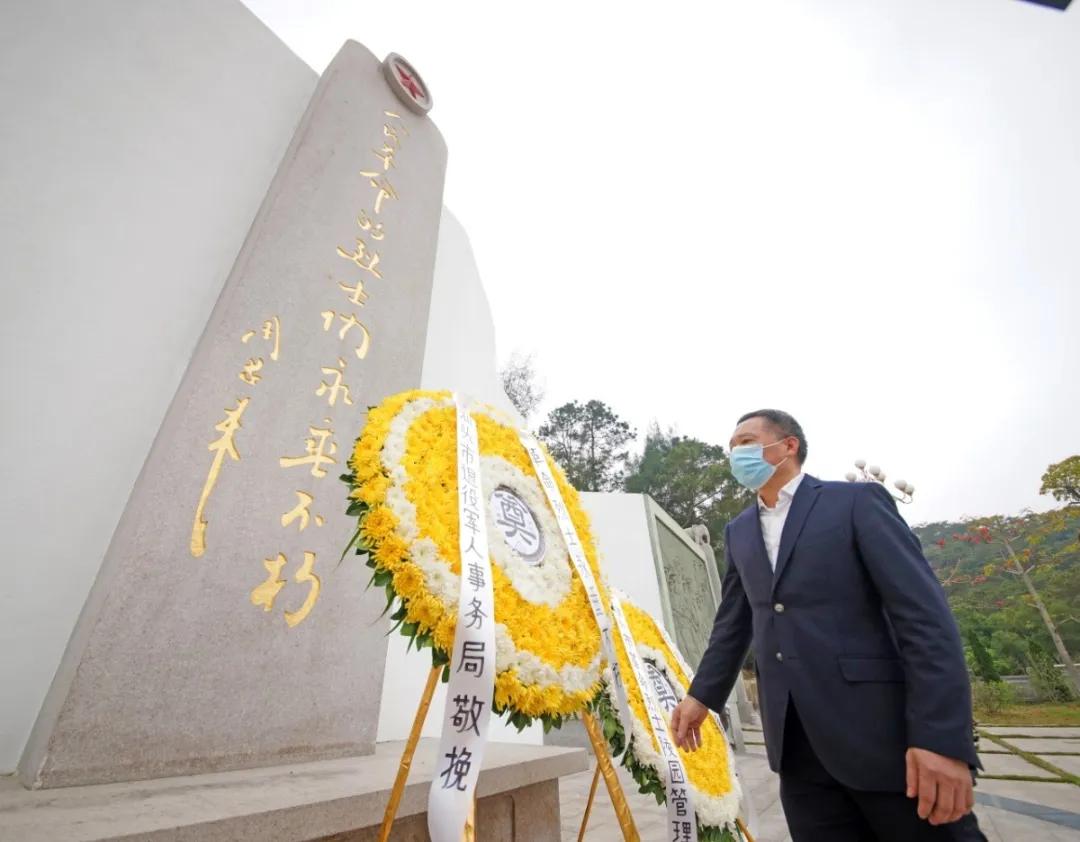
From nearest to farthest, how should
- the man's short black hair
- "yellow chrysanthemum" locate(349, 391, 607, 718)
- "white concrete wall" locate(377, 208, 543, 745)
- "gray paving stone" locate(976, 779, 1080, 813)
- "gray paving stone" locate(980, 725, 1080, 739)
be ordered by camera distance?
1. "yellow chrysanthemum" locate(349, 391, 607, 718)
2. the man's short black hair
3. "white concrete wall" locate(377, 208, 543, 745)
4. "gray paving stone" locate(976, 779, 1080, 813)
5. "gray paving stone" locate(980, 725, 1080, 739)

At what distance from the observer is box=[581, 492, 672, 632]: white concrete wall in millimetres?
6426

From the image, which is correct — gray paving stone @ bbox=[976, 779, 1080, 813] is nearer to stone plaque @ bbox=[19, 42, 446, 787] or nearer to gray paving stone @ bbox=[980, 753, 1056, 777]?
gray paving stone @ bbox=[980, 753, 1056, 777]

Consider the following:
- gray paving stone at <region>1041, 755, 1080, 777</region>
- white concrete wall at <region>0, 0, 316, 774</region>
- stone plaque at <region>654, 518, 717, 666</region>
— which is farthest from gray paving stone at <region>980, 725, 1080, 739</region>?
white concrete wall at <region>0, 0, 316, 774</region>

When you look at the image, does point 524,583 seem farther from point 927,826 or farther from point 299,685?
point 299,685

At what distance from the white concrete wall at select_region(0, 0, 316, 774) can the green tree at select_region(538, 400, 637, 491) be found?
14.8 m

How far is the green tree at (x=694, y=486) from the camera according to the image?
695 inches

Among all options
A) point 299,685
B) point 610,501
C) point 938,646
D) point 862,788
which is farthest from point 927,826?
point 610,501

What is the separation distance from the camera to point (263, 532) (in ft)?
6.63

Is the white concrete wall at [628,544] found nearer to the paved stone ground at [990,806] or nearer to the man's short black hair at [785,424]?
the paved stone ground at [990,806]

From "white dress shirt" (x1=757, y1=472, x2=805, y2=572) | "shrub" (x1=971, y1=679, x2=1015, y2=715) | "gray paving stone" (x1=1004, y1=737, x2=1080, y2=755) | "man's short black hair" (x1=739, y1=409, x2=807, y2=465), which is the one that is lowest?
"shrub" (x1=971, y1=679, x2=1015, y2=715)

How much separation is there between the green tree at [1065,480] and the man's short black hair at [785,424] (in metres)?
14.7

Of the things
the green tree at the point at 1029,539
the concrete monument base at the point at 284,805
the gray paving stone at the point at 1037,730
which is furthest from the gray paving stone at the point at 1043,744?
the concrete monument base at the point at 284,805

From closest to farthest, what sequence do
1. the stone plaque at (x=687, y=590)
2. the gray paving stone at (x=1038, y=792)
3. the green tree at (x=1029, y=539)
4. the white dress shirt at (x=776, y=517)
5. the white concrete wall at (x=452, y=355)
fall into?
the white dress shirt at (x=776, y=517), the white concrete wall at (x=452, y=355), the gray paving stone at (x=1038, y=792), the stone plaque at (x=687, y=590), the green tree at (x=1029, y=539)

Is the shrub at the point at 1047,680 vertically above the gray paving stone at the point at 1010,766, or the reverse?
the gray paving stone at the point at 1010,766
